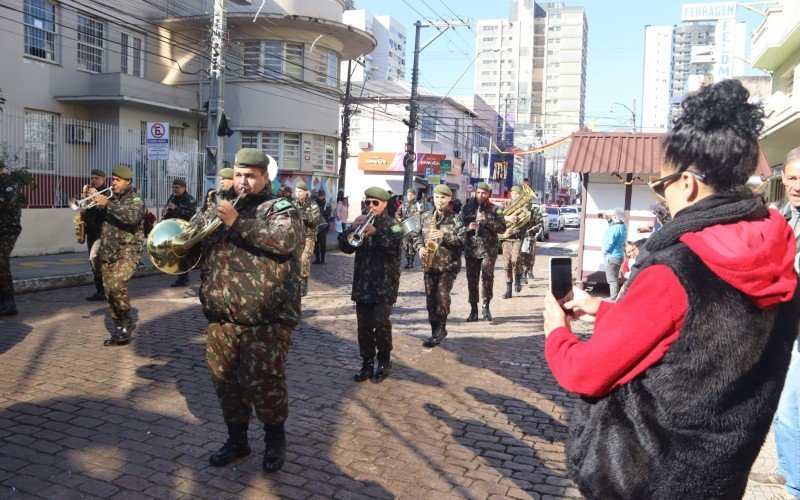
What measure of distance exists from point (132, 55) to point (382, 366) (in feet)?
67.1

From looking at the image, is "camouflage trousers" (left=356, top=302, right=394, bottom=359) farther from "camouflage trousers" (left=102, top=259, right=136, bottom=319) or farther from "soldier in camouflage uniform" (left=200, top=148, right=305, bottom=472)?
"camouflage trousers" (left=102, top=259, right=136, bottom=319)

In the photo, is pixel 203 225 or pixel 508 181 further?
pixel 508 181

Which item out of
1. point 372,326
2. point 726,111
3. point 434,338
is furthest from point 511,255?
point 726,111

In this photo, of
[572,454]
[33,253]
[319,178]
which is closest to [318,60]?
[319,178]

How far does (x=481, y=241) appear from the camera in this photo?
972 centimetres

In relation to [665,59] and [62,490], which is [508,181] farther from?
[665,59]

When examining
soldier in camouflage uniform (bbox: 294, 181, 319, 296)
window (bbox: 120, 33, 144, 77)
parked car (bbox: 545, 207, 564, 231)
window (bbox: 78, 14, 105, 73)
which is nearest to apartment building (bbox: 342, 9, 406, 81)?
parked car (bbox: 545, 207, 564, 231)

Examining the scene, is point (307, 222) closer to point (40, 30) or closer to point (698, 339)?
point (698, 339)

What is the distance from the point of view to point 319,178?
27453 millimetres

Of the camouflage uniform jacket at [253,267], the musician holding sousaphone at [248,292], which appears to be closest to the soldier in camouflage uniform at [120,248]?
the musician holding sousaphone at [248,292]

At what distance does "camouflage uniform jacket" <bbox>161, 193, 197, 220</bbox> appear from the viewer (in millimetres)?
11789

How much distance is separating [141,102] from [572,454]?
70.3 ft

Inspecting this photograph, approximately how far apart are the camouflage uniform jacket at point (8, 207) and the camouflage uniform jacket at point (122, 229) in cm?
203

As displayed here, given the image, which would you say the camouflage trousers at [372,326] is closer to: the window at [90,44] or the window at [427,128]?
the window at [90,44]
